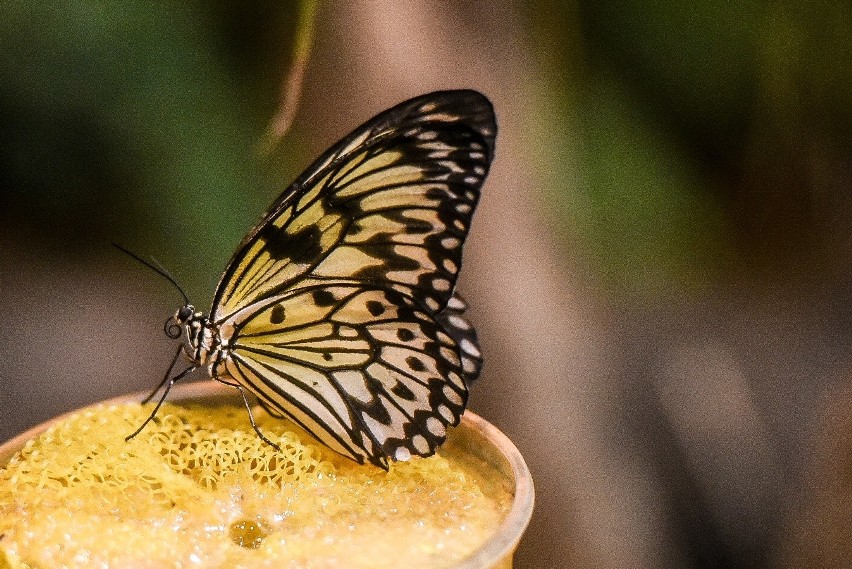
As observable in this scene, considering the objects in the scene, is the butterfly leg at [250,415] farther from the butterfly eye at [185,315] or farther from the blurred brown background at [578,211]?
the blurred brown background at [578,211]

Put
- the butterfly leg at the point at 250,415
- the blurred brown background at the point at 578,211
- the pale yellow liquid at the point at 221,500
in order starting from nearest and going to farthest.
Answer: the pale yellow liquid at the point at 221,500, the butterfly leg at the point at 250,415, the blurred brown background at the point at 578,211

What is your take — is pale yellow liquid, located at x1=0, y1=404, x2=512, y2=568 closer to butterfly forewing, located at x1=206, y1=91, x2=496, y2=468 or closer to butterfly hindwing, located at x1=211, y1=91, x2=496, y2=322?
butterfly forewing, located at x1=206, y1=91, x2=496, y2=468

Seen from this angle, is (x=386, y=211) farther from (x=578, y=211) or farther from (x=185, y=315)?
(x=578, y=211)

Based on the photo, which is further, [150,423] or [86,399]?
[86,399]

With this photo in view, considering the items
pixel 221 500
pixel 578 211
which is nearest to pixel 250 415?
pixel 221 500

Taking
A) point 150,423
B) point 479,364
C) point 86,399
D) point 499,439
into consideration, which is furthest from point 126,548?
point 86,399

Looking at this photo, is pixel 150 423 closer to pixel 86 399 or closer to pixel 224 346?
pixel 224 346

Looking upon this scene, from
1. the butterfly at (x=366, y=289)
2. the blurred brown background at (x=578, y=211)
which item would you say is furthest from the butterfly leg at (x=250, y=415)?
the blurred brown background at (x=578, y=211)
